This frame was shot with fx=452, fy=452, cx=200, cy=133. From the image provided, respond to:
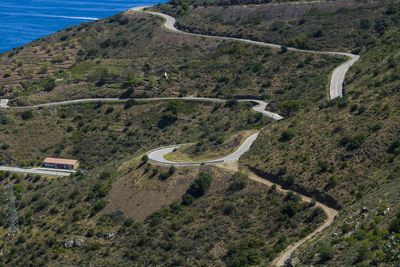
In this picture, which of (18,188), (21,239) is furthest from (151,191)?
(18,188)

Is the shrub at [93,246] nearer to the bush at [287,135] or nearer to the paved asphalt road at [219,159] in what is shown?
the paved asphalt road at [219,159]

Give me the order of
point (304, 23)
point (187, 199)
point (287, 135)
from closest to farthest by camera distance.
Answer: point (187, 199), point (287, 135), point (304, 23)

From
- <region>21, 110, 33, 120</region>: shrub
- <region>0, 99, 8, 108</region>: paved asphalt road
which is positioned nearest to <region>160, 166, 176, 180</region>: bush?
<region>21, 110, 33, 120</region>: shrub

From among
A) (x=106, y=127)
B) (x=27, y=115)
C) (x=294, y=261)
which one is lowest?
(x=106, y=127)

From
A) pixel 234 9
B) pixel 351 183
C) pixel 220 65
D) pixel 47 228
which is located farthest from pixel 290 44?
pixel 47 228

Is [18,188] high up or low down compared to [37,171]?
down

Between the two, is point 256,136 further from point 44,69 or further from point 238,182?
point 44,69

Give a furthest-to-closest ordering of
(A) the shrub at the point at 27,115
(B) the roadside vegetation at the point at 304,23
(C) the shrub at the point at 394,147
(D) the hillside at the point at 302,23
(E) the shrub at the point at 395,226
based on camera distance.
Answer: (D) the hillside at the point at 302,23 → (B) the roadside vegetation at the point at 304,23 → (A) the shrub at the point at 27,115 → (C) the shrub at the point at 394,147 → (E) the shrub at the point at 395,226

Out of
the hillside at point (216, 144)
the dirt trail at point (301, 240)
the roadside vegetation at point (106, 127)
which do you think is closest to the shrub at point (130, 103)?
the roadside vegetation at point (106, 127)
